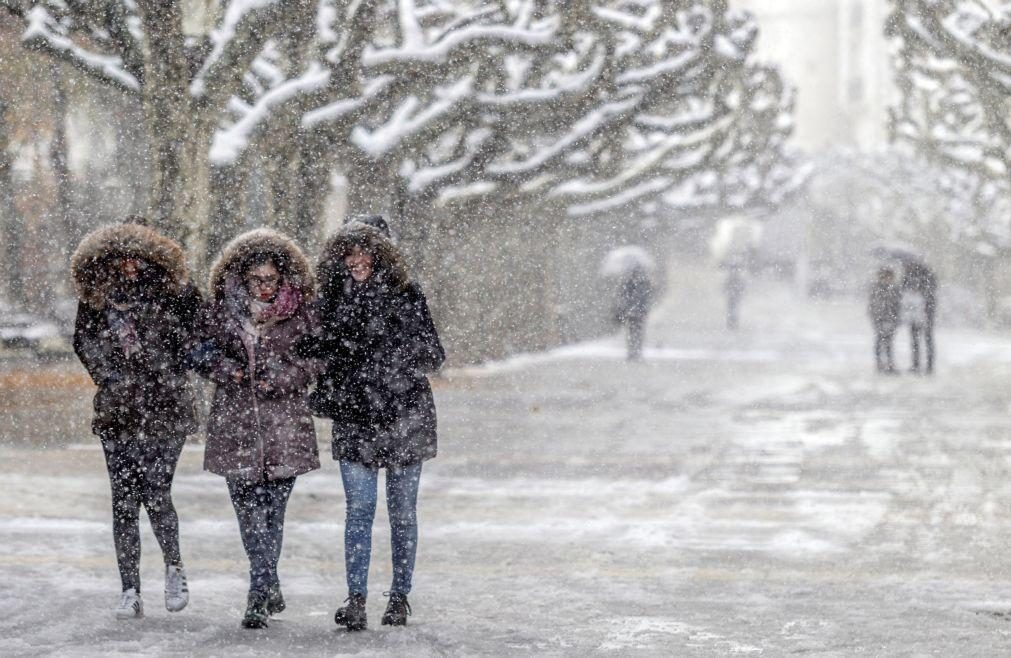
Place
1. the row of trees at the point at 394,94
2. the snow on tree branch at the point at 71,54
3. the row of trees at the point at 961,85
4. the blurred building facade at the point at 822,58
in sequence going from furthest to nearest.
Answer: the blurred building facade at the point at 822,58, the row of trees at the point at 961,85, the snow on tree branch at the point at 71,54, the row of trees at the point at 394,94

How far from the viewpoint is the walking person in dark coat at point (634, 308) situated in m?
24.0

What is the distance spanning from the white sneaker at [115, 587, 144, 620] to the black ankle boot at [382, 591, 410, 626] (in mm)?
937

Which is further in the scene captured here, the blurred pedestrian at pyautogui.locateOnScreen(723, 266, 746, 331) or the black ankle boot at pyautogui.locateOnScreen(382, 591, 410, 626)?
the blurred pedestrian at pyautogui.locateOnScreen(723, 266, 746, 331)

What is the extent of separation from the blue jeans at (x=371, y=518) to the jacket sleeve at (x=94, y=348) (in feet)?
3.13

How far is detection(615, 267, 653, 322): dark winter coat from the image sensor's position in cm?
2403

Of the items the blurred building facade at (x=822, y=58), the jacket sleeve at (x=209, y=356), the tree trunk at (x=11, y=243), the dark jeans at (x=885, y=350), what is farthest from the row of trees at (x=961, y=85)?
the blurred building facade at (x=822, y=58)

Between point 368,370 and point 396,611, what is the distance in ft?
3.01

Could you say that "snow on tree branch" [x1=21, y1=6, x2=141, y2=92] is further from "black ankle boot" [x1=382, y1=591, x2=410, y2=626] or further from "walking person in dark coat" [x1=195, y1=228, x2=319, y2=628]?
"black ankle boot" [x1=382, y1=591, x2=410, y2=626]

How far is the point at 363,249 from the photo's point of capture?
612 cm

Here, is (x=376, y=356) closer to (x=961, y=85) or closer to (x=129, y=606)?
(x=129, y=606)

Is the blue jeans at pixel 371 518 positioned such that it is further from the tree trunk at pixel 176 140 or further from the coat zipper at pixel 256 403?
the tree trunk at pixel 176 140

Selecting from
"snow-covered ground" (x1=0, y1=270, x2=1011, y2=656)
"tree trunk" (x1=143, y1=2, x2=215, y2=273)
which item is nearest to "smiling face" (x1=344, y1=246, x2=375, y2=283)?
"snow-covered ground" (x1=0, y1=270, x2=1011, y2=656)

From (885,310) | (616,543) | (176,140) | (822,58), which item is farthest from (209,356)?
(822,58)

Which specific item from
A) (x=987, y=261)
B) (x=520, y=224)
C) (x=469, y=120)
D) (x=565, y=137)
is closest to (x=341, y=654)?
(x=469, y=120)
